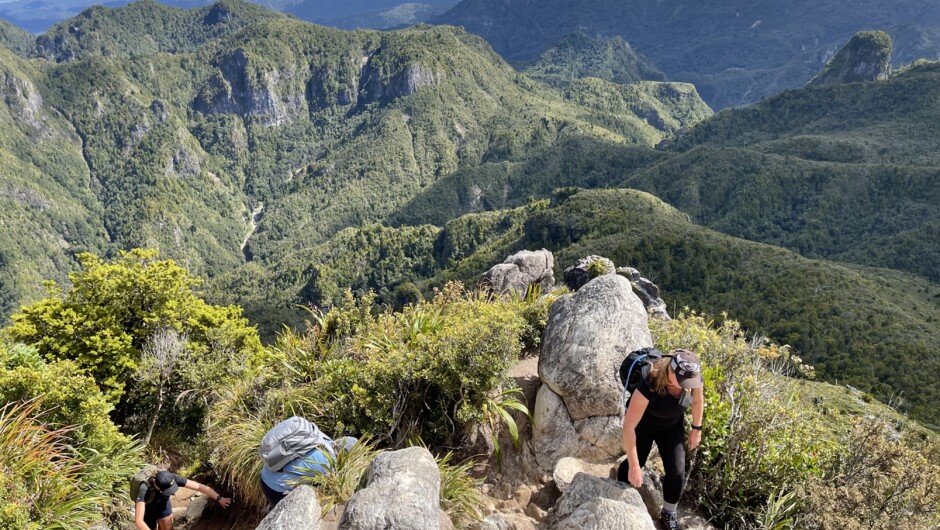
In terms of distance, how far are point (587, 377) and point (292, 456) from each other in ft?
12.5

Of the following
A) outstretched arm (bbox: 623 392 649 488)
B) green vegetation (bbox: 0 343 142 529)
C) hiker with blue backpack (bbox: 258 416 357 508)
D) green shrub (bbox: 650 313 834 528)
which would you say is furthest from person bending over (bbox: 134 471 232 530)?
green shrub (bbox: 650 313 834 528)

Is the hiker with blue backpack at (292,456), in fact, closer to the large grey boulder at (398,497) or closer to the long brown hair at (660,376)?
the large grey boulder at (398,497)

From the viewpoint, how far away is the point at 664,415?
5.10 meters

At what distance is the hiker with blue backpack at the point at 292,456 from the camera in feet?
18.3

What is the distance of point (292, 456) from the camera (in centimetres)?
558

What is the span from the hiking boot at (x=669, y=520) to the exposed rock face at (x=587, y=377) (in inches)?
43.3

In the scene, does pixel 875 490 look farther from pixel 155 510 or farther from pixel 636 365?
pixel 155 510

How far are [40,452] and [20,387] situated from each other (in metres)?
2.34

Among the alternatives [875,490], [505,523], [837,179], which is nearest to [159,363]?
[505,523]

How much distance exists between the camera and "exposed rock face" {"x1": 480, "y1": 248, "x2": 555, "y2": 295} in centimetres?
1895

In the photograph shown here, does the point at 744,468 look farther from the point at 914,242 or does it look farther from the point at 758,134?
the point at 758,134

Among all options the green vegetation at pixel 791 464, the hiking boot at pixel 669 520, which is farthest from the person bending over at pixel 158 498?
the green vegetation at pixel 791 464

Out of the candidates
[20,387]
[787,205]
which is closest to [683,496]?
[20,387]

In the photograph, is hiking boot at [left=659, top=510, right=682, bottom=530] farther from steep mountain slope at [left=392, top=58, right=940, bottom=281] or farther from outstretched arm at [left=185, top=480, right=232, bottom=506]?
steep mountain slope at [left=392, top=58, right=940, bottom=281]
